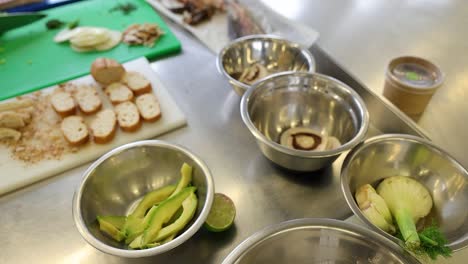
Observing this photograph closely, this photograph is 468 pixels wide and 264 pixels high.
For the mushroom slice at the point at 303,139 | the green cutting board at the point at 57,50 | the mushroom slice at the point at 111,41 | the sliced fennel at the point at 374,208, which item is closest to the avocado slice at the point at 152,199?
the mushroom slice at the point at 303,139

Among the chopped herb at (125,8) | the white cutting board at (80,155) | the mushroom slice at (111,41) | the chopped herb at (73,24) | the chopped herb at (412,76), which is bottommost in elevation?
the white cutting board at (80,155)

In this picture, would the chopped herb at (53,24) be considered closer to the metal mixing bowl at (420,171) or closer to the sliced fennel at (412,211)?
the metal mixing bowl at (420,171)

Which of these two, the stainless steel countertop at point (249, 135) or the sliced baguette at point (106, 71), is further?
the sliced baguette at point (106, 71)

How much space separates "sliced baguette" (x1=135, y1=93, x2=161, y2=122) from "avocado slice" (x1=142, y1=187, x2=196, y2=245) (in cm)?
41

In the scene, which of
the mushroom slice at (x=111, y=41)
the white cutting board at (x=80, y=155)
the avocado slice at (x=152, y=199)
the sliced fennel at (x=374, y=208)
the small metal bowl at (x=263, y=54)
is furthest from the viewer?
the mushroom slice at (x=111, y=41)

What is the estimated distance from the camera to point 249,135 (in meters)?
1.39

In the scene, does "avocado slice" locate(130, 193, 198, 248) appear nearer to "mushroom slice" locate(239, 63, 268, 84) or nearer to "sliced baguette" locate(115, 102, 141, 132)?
"sliced baguette" locate(115, 102, 141, 132)

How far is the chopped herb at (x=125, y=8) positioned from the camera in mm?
1974

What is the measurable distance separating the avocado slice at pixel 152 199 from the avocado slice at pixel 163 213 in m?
0.08

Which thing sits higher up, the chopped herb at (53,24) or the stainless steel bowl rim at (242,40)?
the stainless steel bowl rim at (242,40)

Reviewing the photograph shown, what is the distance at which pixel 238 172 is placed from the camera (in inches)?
49.3

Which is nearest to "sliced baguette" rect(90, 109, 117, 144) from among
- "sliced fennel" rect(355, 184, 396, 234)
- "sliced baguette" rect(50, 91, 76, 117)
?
"sliced baguette" rect(50, 91, 76, 117)

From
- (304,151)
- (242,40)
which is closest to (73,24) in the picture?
(242,40)

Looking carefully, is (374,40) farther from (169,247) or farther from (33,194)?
(33,194)
